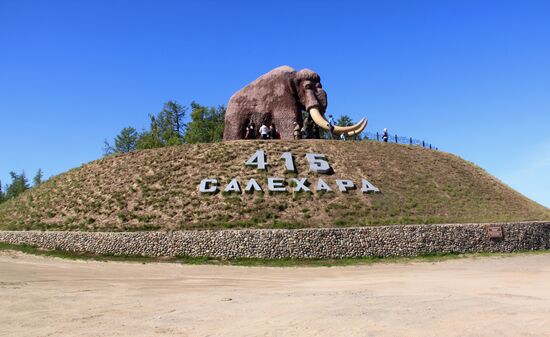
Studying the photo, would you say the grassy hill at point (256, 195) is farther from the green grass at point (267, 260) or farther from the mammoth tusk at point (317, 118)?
the green grass at point (267, 260)

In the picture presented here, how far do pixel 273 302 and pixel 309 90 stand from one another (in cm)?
2915

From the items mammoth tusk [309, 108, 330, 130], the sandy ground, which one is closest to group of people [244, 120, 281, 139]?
mammoth tusk [309, 108, 330, 130]

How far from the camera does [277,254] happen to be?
25953mm

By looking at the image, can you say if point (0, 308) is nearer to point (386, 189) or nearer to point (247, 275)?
point (247, 275)

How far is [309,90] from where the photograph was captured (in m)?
40.2

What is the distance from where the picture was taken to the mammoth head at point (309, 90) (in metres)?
40.1

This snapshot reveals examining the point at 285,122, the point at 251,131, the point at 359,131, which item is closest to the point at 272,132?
the point at 285,122

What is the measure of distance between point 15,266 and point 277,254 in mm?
12935

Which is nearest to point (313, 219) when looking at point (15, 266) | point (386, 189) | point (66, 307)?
point (386, 189)

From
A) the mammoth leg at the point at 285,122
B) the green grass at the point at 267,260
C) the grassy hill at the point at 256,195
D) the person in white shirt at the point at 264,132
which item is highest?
the mammoth leg at the point at 285,122

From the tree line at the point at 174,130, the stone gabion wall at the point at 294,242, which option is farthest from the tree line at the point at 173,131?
the stone gabion wall at the point at 294,242

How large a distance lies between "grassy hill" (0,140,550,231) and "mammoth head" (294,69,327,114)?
335cm

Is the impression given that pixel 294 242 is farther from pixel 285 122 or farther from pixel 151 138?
pixel 151 138

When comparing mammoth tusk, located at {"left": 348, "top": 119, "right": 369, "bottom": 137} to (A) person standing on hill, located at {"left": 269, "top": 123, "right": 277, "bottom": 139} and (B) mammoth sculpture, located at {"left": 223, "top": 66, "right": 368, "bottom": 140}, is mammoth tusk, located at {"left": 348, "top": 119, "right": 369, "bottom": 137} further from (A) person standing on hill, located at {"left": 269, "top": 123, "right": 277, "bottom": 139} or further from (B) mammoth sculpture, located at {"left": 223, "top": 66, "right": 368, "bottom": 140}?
(A) person standing on hill, located at {"left": 269, "top": 123, "right": 277, "bottom": 139}
